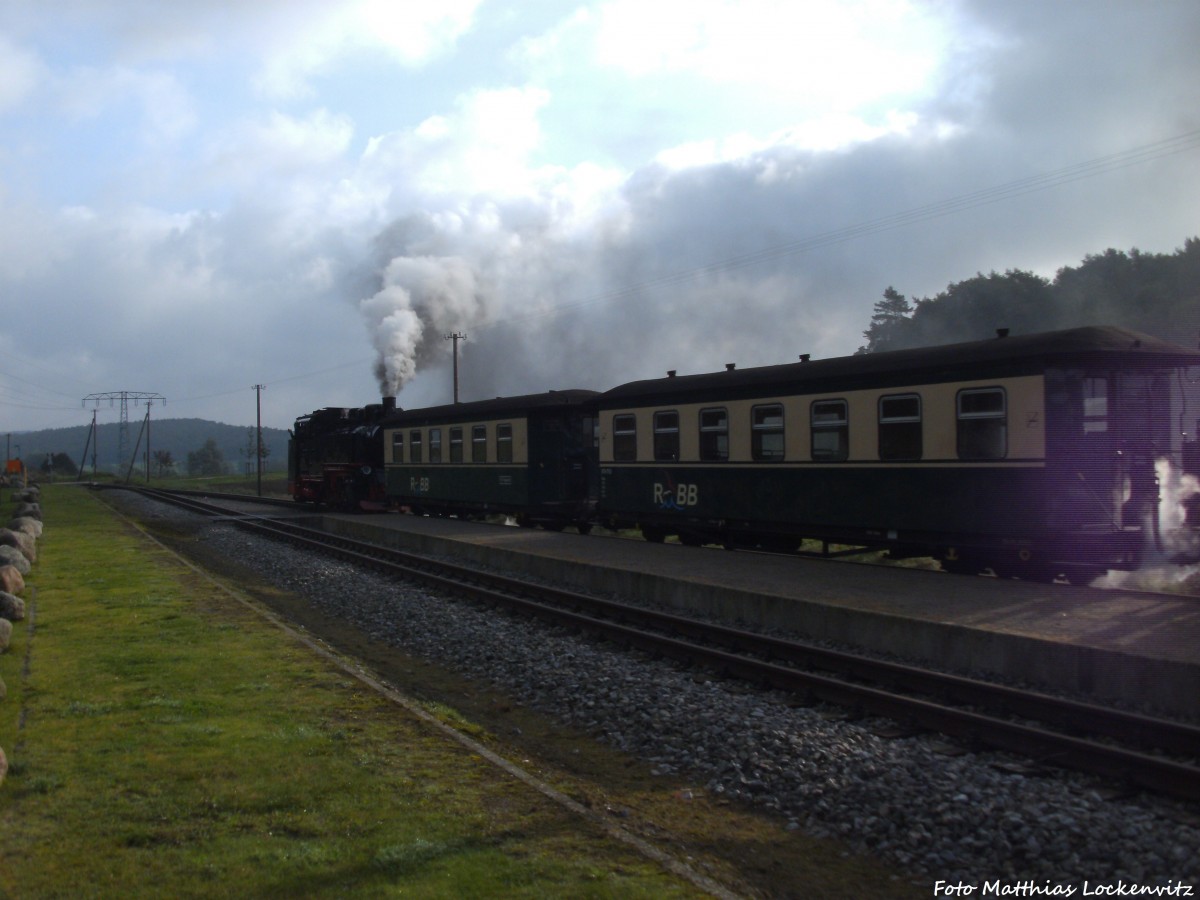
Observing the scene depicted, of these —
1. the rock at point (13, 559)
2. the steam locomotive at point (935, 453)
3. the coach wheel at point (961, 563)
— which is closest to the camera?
the steam locomotive at point (935, 453)

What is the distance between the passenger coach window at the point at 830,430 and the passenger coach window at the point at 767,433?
2.57ft

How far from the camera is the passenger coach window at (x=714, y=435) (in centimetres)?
1756

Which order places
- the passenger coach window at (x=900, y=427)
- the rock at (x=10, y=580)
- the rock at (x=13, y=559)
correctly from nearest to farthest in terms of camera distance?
the rock at (x=10, y=580) → the passenger coach window at (x=900, y=427) → the rock at (x=13, y=559)

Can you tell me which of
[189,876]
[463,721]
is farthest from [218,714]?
[189,876]

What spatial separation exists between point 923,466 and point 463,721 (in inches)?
321

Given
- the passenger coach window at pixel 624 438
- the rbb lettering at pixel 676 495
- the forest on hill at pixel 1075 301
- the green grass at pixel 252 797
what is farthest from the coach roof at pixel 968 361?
the forest on hill at pixel 1075 301

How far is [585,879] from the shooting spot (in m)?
4.77

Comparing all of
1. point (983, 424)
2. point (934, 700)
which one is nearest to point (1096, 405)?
point (983, 424)

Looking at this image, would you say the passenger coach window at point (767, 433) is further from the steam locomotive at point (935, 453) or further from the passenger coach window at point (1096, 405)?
the passenger coach window at point (1096, 405)

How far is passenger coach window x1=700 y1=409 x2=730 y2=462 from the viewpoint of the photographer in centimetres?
1756

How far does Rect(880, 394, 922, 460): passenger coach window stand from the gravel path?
18.3 ft

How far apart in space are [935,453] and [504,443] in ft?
43.0

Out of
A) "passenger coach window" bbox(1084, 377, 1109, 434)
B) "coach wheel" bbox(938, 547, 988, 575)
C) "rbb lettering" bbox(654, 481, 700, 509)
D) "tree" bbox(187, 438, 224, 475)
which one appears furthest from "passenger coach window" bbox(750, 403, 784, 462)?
"tree" bbox(187, 438, 224, 475)

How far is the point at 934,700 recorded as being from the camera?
846cm
